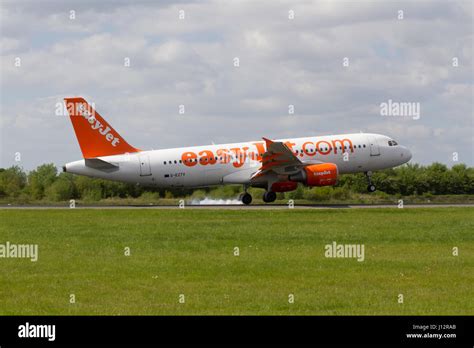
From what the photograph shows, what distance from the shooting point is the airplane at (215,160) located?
56875 mm

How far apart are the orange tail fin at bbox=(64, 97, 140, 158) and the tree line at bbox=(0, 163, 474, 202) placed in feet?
44.8

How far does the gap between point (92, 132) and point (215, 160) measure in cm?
846

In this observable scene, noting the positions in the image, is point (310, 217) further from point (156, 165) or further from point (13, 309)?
point (13, 309)

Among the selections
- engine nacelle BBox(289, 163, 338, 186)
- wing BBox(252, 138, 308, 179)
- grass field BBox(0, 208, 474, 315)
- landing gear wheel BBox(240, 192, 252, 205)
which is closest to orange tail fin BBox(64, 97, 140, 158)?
landing gear wheel BBox(240, 192, 252, 205)

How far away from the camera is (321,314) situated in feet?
59.6

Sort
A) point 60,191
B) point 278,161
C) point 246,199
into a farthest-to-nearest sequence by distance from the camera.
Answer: point 60,191
point 246,199
point 278,161

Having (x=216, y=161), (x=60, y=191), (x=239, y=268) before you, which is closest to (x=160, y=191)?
(x=60, y=191)

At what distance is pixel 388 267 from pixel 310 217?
19624mm

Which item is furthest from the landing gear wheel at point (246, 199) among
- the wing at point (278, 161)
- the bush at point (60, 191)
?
the bush at point (60, 191)

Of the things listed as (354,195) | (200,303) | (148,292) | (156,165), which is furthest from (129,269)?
(354,195)

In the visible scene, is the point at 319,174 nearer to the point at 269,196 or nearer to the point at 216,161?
the point at 269,196

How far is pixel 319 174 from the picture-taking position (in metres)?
55.3

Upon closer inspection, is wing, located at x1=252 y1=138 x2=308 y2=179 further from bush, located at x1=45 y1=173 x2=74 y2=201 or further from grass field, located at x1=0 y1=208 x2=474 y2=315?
bush, located at x1=45 y1=173 x2=74 y2=201
